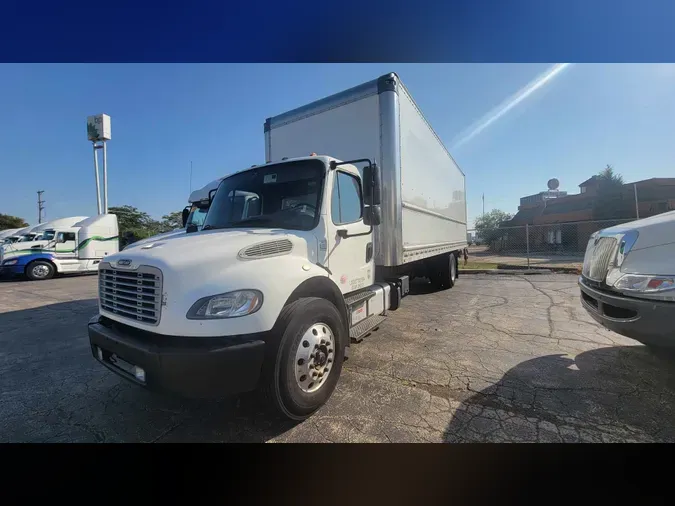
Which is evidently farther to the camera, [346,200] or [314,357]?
[346,200]

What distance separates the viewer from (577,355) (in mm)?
4023

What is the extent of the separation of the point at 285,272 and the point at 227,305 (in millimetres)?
559

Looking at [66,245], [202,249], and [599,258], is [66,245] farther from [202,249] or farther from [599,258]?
[599,258]

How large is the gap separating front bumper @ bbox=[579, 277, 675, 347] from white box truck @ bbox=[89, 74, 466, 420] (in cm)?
237

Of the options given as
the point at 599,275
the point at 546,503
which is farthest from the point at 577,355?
the point at 546,503

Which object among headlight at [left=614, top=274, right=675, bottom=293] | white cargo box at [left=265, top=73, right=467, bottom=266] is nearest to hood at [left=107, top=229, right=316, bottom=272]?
white cargo box at [left=265, top=73, right=467, bottom=266]

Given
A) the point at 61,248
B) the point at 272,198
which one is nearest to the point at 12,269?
the point at 61,248

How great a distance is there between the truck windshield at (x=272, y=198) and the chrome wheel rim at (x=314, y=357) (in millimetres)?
1091

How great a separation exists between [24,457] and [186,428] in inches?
45.0

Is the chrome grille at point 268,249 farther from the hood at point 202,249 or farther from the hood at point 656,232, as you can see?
the hood at point 656,232

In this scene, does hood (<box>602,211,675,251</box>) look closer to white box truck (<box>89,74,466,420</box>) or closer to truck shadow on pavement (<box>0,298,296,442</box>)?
white box truck (<box>89,74,466,420</box>)

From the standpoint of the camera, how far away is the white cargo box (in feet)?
15.1

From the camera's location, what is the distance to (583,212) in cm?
2583

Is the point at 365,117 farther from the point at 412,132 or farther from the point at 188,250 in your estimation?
the point at 188,250
